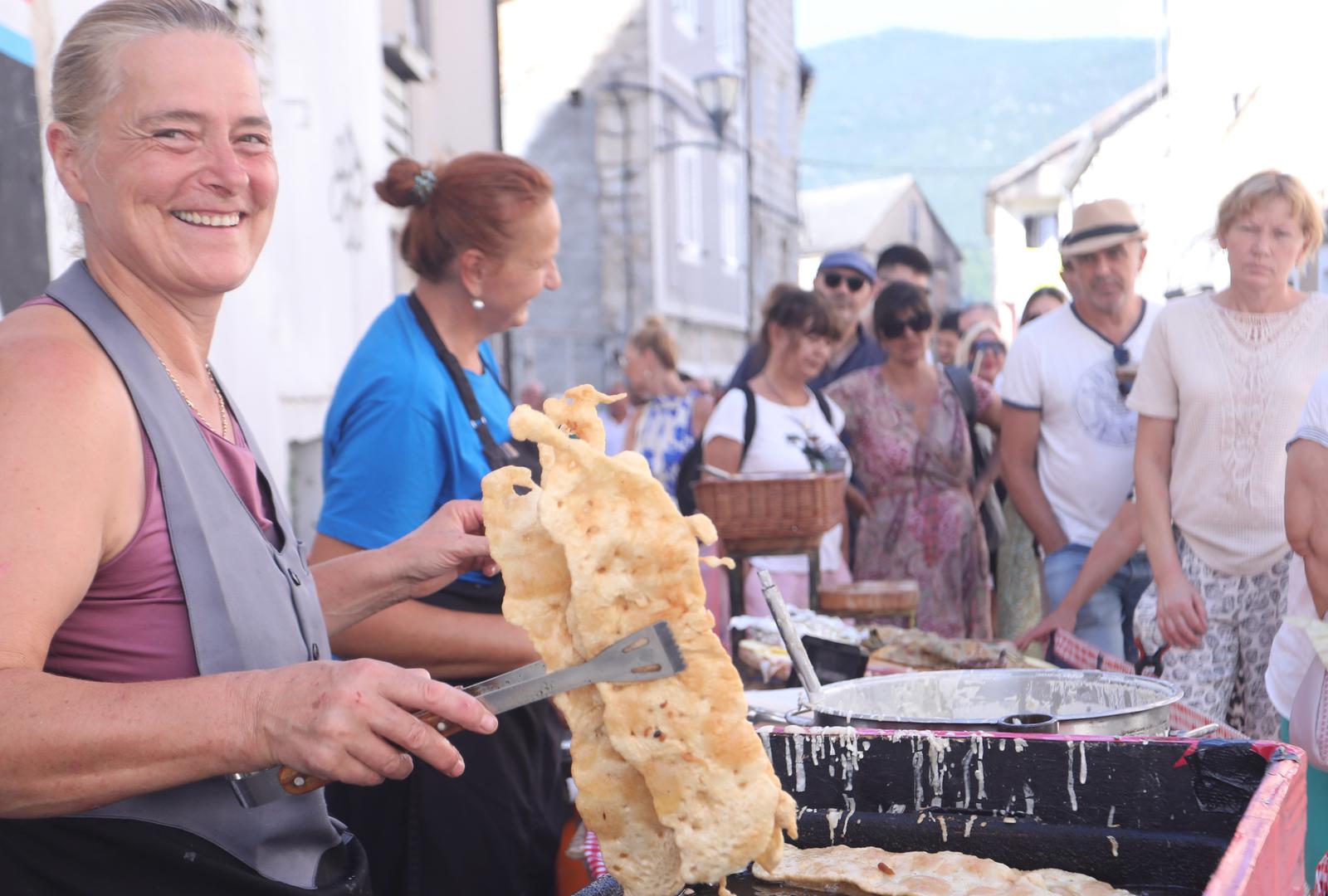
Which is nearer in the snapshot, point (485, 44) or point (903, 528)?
point (903, 528)

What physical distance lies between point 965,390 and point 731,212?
1914cm

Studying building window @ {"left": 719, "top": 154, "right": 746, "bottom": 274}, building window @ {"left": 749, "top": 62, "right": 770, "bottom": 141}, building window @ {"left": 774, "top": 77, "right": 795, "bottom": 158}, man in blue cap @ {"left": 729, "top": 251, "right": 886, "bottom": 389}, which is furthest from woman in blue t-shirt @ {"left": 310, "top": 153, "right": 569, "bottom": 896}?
building window @ {"left": 774, "top": 77, "right": 795, "bottom": 158}

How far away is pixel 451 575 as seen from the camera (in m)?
2.24

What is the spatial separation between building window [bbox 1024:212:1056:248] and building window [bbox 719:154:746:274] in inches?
845

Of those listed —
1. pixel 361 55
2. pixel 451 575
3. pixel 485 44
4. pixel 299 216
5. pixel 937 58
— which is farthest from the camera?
pixel 937 58

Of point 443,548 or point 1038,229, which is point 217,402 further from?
point 1038,229

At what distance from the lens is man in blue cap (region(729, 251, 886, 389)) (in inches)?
269

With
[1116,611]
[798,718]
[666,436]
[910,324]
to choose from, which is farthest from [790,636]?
[666,436]

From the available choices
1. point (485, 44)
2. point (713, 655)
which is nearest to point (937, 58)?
point (485, 44)

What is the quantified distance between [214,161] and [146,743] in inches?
32.4

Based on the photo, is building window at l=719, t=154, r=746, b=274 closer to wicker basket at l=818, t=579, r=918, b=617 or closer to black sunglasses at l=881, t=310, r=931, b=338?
black sunglasses at l=881, t=310, r=931, b=338

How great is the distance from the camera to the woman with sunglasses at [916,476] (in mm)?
5754

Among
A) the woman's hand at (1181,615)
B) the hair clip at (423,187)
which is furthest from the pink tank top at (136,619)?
the woman's hand at (1181,615)

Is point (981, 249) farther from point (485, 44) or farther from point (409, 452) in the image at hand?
point (409, 452)
